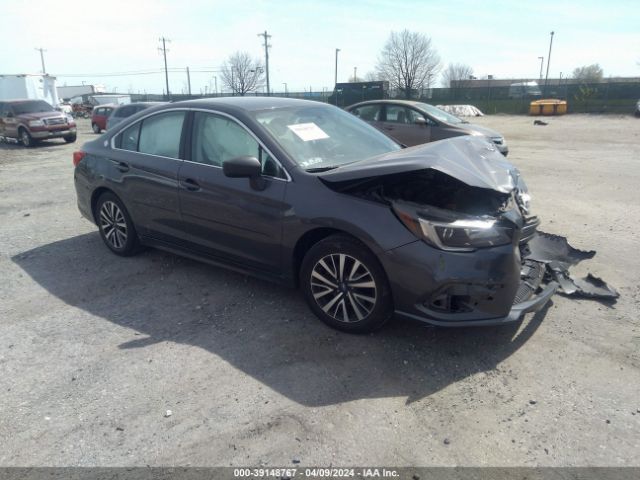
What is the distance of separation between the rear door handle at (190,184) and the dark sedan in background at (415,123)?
811 centimetres

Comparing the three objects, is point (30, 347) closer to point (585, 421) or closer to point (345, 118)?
point (345, 118)

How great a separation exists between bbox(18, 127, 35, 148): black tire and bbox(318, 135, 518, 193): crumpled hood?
19.3 meters

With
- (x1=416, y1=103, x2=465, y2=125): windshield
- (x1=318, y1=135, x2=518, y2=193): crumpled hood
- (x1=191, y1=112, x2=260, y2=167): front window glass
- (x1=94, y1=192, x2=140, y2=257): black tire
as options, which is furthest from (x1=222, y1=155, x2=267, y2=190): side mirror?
(x1=416, y1=103, x2=465, y2=125): windshield

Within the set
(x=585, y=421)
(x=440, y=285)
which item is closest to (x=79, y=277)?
(x=440, y=285)

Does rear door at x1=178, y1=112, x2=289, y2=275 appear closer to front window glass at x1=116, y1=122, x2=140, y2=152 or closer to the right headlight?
front window glass at x1=116, y1=122, x2=140, y2=152

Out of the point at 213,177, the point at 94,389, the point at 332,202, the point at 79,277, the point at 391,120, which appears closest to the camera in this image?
the point at 94,389

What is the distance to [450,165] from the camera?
3449 mm

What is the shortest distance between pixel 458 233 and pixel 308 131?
175cm

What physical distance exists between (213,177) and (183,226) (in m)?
0.66

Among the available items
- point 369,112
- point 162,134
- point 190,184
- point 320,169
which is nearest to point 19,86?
point 369,112

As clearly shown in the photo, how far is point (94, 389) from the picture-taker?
3158mm

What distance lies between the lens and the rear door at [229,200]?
12.9 ft

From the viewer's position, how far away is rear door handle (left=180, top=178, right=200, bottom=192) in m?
4.38

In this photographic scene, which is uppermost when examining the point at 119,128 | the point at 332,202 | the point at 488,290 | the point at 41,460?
the point at 119,128
